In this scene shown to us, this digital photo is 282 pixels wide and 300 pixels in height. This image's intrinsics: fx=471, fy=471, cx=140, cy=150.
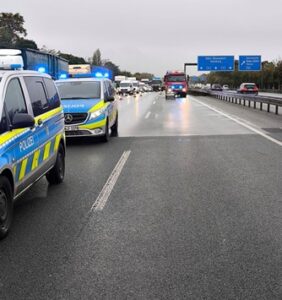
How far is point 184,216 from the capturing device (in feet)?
18.5

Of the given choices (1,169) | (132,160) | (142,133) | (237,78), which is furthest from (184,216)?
(237,78)

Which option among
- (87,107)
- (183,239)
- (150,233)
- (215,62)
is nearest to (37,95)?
(150,233)

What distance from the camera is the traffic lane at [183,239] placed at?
3.68 meters

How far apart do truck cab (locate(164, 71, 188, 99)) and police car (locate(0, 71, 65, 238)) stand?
43180 mm

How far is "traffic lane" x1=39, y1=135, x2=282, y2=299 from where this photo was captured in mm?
3684

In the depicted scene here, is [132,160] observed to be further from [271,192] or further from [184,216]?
[184,216]

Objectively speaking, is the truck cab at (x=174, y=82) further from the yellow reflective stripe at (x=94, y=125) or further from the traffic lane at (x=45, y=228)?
the traffic lane at (x=45, y=228)

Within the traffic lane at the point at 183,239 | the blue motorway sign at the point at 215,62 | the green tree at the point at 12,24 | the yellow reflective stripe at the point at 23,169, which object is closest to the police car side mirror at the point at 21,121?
the yellow reflective stripe at the point at 23,169

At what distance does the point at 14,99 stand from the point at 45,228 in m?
1.52

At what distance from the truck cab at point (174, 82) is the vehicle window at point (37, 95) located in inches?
1722

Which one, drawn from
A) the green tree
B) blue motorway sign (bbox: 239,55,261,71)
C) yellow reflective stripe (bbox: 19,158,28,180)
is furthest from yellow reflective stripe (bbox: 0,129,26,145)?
the green tree

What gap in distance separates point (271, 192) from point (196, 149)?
4.56 m

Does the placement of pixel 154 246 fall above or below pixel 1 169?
below

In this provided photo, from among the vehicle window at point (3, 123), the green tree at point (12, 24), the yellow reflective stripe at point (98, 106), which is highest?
the green tree at point (12, 24)
